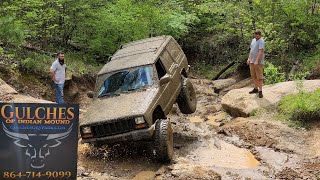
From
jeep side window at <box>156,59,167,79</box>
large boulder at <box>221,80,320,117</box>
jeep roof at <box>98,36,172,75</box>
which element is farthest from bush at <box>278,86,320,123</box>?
jeep roof at <box>98,36,172,75</box>

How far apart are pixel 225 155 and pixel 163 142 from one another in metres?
1.62

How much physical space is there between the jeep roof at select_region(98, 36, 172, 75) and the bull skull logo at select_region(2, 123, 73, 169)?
4.33m

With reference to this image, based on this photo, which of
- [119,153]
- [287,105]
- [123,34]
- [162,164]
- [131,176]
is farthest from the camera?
[123,34]

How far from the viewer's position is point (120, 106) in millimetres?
7918

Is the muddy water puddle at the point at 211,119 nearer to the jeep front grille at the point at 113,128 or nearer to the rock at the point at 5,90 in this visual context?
the jeep front grille at the point at 113,128

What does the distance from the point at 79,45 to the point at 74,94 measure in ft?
12.4

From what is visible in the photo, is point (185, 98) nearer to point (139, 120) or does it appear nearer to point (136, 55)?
point (136, 55)

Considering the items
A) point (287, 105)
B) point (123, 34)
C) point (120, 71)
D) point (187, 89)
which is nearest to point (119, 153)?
point (120, 71)

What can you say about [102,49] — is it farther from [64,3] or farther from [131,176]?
[131,176]

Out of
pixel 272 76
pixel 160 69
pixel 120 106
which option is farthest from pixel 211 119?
pixel 120 106

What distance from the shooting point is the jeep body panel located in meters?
7.60

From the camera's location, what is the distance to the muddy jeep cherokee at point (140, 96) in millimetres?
7512

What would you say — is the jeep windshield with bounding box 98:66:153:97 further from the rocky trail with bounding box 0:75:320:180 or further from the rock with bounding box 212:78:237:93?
the rock with bounding box 212:78:237:93

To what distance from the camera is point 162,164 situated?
767 cm
